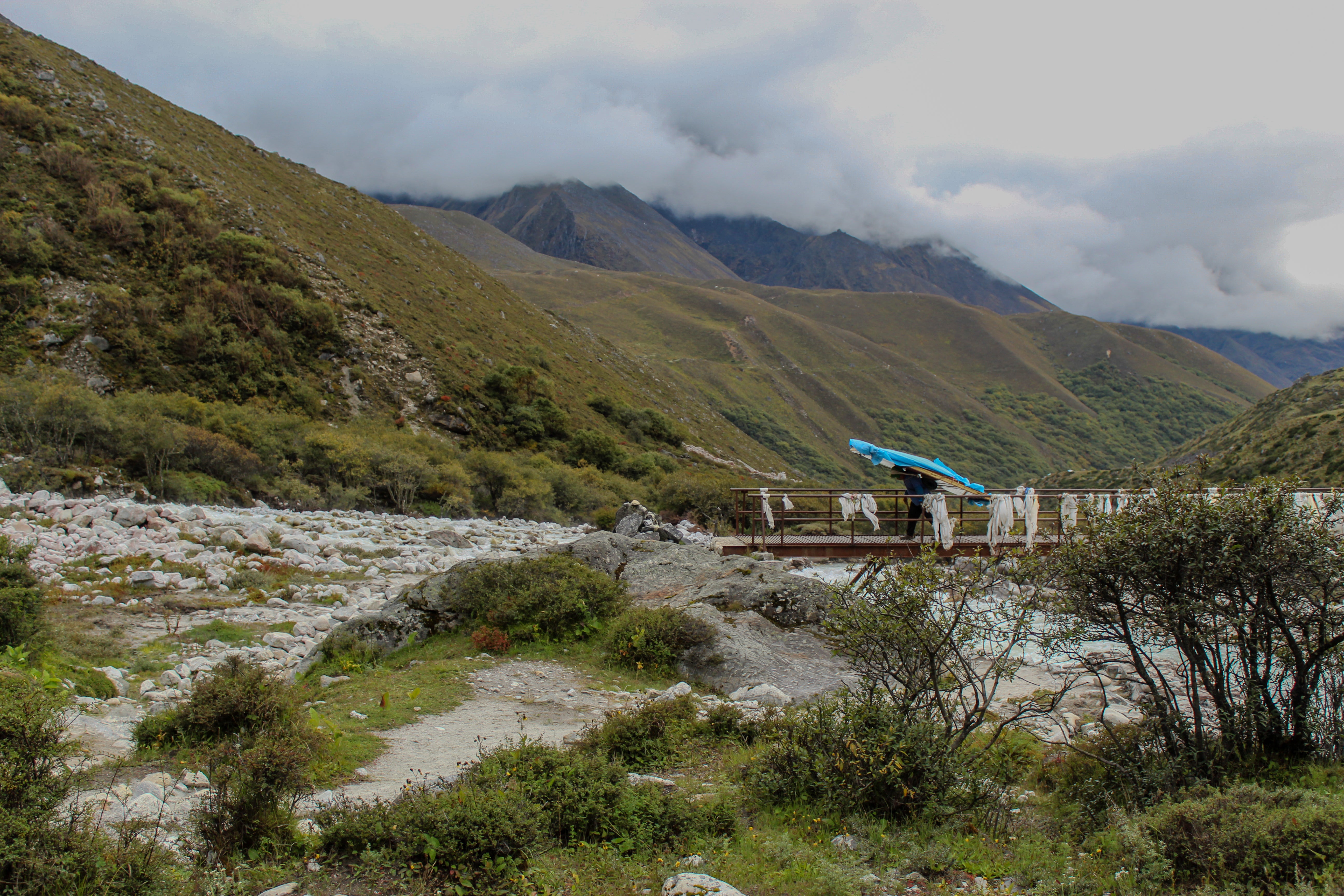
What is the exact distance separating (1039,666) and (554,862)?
402 inches

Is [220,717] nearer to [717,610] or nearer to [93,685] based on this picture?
[93,685]

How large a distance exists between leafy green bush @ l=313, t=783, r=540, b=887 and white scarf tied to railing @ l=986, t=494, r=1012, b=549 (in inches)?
464

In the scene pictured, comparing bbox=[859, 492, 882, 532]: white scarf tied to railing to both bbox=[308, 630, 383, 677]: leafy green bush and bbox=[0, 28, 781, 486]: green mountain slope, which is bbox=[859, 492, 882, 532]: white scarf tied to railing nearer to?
bbox=[308, 630, 383, 677]: leafy green bush

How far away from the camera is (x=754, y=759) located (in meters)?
6.99

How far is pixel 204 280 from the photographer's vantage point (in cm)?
4162

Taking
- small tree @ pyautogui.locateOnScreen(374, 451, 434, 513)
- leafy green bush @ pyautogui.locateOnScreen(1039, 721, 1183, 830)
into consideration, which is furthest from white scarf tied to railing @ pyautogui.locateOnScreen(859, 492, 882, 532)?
small tree @ pyautogui.locateOnScreen(374, 451, 434, 513)

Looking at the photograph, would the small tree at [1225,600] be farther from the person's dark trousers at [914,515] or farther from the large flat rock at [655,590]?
the person's dark trousers at [914,515]

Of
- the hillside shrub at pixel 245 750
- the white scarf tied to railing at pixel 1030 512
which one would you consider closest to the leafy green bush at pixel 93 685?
the hillside shrub at pixel 245 750

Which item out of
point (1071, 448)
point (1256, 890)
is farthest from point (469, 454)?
point (1071, 448)

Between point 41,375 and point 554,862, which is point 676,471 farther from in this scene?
point 554,862

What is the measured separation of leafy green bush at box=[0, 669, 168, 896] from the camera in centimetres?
386

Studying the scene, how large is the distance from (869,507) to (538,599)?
7.37 m

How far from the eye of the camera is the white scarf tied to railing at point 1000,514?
14250 mm

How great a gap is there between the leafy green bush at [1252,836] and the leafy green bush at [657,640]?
678 centimetres
